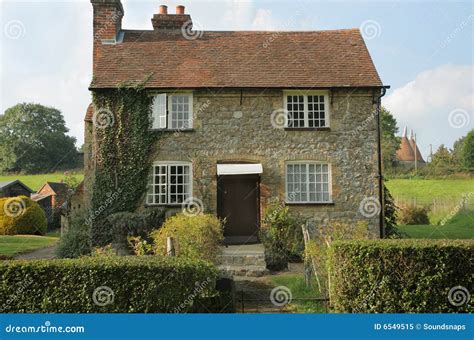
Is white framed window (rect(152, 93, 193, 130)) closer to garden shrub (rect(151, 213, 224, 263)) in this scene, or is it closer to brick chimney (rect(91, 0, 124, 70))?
brick chimney (rect(91, 0, 124, 70))

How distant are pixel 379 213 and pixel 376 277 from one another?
951cm

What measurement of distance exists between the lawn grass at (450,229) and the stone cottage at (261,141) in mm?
4349

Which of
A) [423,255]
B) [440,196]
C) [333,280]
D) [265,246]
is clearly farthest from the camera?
[440,196]

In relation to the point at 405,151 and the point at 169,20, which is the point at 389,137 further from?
the point at 169,20

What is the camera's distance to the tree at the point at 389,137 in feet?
175

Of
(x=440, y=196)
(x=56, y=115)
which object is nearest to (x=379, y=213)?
(x=440, y=196)

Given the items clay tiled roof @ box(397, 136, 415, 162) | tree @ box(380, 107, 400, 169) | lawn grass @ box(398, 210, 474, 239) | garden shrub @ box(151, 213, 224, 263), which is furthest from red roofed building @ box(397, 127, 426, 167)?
garden shrub @ box(151, 213, 224, 263)

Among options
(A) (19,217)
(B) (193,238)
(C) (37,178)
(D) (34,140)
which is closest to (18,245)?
(A) (19,217)

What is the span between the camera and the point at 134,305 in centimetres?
807

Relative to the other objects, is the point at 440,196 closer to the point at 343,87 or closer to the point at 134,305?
the point at 343,87

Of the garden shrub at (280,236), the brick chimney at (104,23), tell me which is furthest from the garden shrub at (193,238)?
the brick chimney at (104,23)

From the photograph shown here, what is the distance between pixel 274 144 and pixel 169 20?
25.6 ft

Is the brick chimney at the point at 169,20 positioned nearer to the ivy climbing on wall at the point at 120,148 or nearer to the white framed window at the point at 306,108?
the ivy climbing on wall at the point at 120,148

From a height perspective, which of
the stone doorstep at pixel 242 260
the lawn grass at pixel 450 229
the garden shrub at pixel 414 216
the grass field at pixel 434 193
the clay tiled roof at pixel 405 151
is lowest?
the stone doorstep at pixel 242 260
